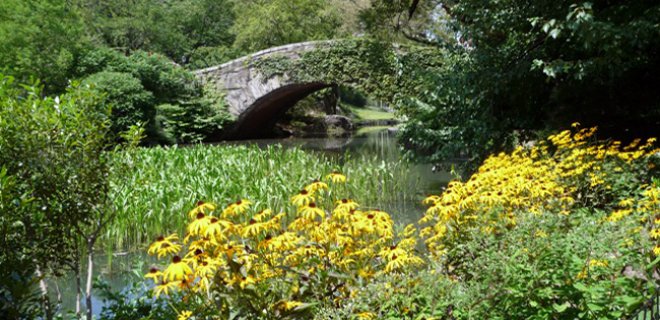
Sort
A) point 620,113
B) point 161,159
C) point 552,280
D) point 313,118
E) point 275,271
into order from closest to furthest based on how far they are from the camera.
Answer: point 552,280
point 275,271
point 620,113
point 161,159
point 313,118

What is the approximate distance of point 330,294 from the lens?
3002 millimetres

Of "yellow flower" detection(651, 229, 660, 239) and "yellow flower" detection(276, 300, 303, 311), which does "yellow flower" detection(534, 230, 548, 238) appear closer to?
"yellow flower" detection(651, 229, 660, 239)

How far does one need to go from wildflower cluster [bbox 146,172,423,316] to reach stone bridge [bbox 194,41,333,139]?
48.6ft

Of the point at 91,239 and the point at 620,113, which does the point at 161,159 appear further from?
the point at 620,113

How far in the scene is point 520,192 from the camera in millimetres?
4379

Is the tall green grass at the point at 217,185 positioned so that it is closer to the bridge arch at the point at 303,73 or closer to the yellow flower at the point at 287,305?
the yellow flower at the point at 287,305

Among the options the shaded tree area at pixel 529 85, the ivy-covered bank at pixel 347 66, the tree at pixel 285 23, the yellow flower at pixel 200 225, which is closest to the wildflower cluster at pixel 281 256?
the yellow flower at pixel 200 225

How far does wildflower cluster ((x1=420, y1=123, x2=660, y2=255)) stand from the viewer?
349 cm

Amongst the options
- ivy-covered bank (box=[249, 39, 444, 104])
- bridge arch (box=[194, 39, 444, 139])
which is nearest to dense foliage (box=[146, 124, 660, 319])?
bridge arch (box=[194, 39, 444, 139])

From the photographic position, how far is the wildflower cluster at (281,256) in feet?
8.65

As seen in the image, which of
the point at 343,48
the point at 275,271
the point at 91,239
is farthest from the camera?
the point at 343,48

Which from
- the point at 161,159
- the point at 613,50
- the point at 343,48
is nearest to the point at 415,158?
the point at 613,50

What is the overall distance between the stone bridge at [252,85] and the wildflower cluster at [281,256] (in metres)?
14.8

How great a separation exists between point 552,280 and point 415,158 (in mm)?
5427
